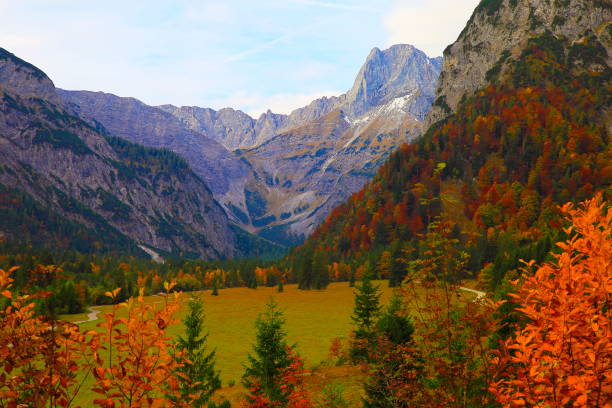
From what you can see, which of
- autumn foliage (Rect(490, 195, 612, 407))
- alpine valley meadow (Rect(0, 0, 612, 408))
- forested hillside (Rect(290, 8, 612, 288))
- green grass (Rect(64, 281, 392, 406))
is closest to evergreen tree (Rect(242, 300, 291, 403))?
alpine valley meadow (Rect(0, 0, 612, 408))

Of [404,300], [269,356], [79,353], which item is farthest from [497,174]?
[79,353]

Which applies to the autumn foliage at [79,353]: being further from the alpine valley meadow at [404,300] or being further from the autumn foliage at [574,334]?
the autumn foliage at [574,334]

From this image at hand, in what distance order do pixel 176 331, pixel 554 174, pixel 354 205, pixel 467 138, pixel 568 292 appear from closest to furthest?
pixel 568 292
pixel 176 331
pixel 554 174
pixel 467 138
pixel 354 205

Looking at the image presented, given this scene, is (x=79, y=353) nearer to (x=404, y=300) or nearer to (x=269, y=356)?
(x=269, y=356)

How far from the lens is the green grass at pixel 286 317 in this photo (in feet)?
175

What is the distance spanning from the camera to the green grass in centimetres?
5342

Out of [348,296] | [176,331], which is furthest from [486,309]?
[348,296]

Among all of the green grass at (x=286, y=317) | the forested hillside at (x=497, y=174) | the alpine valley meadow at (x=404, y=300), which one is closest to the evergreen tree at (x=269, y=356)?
the alpine valley meadow at (x=404, y=300)

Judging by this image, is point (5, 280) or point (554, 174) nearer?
point (5, 280)

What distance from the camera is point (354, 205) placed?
195875 millimetres

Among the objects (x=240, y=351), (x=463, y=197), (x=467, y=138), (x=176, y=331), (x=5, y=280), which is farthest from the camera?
(x=467, y=138)

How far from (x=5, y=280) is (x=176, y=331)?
78592 millimetres

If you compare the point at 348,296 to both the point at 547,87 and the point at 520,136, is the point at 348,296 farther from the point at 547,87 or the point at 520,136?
the point at 547,87

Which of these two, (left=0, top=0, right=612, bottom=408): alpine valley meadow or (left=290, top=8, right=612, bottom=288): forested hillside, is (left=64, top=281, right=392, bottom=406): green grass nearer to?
(left=0, top=0, right=612, bottom=408): alpine valley meadow
